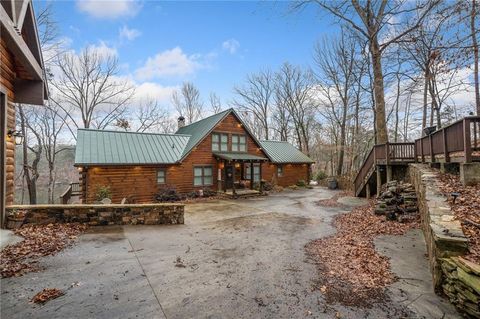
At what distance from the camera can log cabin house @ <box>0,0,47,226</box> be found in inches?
214

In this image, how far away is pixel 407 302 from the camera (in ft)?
11.5

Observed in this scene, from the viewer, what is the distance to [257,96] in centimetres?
3381

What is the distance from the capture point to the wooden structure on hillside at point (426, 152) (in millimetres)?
5641

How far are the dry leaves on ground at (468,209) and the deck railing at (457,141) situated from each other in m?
0.71

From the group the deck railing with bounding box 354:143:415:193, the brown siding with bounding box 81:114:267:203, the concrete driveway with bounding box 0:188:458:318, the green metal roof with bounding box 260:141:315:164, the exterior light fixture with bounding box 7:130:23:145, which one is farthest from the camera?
the green metal roof with bounding box 260:141:315:164

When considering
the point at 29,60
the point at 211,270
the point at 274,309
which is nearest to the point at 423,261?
the point at 274,309

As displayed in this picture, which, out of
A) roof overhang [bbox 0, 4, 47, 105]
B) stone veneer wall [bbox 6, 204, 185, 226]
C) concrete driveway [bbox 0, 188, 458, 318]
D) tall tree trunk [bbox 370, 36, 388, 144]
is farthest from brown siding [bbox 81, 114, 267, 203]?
tall tree trunk [bbox 370, 36, 388, 144]

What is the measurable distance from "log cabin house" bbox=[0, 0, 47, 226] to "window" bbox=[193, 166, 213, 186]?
33.9ft

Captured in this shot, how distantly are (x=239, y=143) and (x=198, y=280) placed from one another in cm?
1564

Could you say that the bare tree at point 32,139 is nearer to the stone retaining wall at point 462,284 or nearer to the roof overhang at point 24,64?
the roof overhang at point 24,64

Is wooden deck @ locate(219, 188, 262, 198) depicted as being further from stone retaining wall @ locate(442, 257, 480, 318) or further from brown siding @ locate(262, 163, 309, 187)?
stone retaining wall @ locate(442, 257, 480, 318)

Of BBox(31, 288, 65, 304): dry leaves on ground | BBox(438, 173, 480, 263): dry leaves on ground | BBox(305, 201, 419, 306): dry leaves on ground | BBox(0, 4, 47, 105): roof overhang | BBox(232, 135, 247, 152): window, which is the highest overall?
BBox(0, 4, 47, 105): roof overhang

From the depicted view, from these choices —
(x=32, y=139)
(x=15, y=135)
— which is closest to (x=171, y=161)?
(x=15, y=135)

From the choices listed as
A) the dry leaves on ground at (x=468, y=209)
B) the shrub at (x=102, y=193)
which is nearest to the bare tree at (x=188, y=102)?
the shrub at (x=102, y=193)
